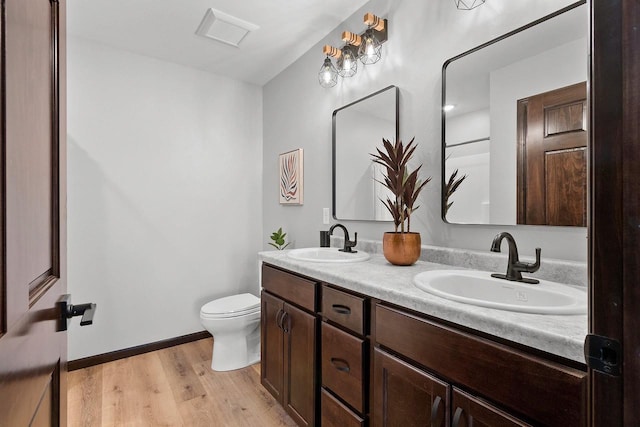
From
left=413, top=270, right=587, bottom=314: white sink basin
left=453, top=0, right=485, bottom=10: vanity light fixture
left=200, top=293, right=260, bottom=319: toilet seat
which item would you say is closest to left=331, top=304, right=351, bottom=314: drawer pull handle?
left=413, top=270, right=587, bottom=314: white sink basin

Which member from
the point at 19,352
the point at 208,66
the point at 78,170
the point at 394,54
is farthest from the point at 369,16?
the point at 78,170

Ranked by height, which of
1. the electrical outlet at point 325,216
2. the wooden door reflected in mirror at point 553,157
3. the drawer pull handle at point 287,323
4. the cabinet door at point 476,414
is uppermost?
the wooden door reflected in mirror at point 553,157

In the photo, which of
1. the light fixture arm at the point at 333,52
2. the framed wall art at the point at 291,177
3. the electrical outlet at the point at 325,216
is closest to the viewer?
the light fixture arm at the point at 333,52

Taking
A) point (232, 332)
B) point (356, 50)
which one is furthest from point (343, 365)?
point (356, 50)

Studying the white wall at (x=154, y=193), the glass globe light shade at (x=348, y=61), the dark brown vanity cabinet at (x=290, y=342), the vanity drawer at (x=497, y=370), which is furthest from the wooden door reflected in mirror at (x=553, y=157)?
the white wall at (x=154, y=193)

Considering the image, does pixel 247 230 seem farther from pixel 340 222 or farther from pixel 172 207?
pixel 340 222

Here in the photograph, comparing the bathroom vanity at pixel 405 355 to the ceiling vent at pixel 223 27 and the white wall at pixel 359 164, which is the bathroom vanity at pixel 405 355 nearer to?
the white wall at pixel 359 164

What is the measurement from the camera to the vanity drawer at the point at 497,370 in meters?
0.67

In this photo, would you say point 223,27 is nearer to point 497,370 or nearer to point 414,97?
point 414,97

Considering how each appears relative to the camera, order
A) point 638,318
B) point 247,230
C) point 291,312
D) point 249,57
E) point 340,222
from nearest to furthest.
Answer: point 638,318 → point 291,312 → point 340,222 → point 249,57 → point 247,230

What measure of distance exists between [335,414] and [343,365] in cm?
24

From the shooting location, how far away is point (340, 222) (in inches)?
88.7

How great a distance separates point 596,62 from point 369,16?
1650 mm

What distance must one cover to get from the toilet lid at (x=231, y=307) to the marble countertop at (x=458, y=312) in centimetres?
103
